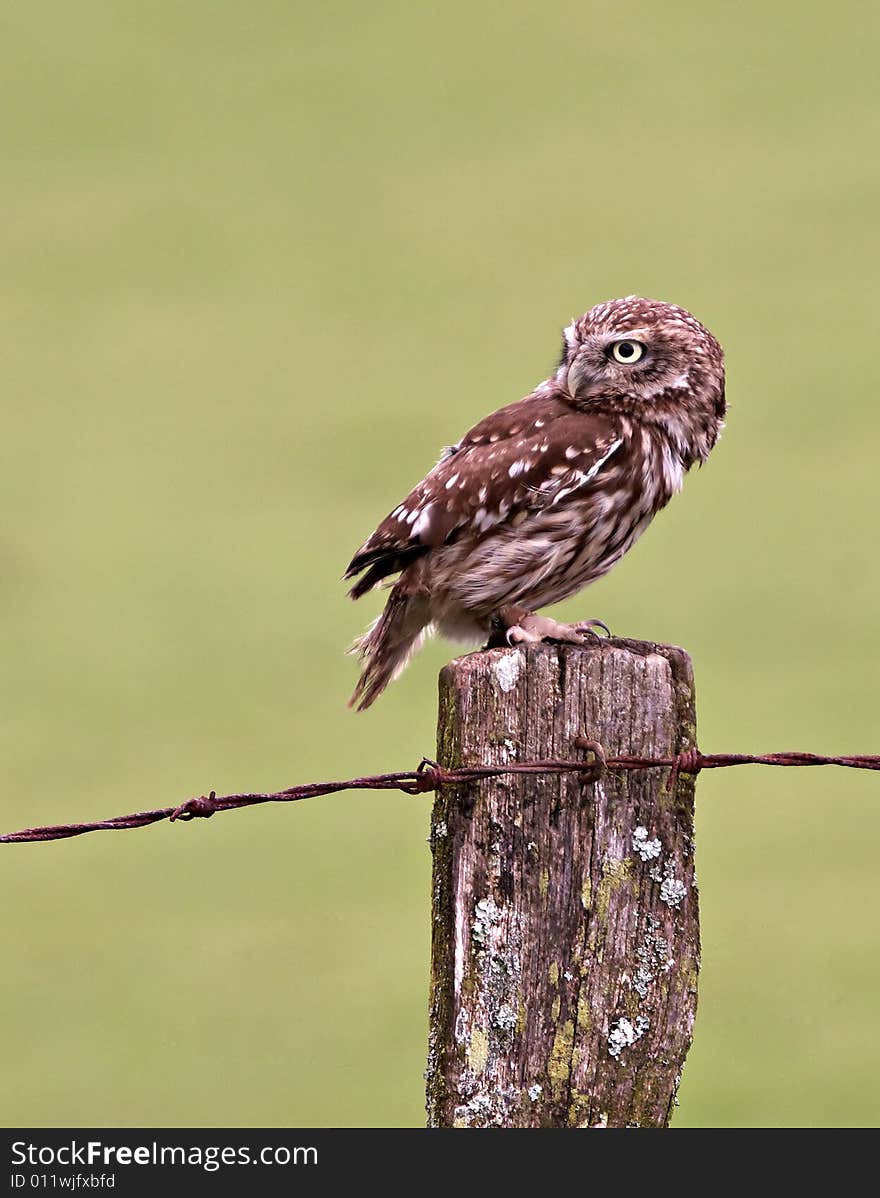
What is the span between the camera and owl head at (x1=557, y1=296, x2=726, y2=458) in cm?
448

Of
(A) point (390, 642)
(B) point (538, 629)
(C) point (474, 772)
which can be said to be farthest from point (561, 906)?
(A) point (390, 642)

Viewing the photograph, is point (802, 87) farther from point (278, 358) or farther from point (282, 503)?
point (282, 503)

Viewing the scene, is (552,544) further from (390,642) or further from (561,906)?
(561,906)

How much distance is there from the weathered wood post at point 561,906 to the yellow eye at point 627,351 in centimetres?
137

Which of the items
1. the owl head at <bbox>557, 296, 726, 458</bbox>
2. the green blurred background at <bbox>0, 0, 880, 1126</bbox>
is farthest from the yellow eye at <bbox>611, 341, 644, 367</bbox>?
the green blurred background at <bbox>0, 0, 880, 1126</bbox>

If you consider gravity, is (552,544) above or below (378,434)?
below

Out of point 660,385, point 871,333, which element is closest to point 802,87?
point 871,333

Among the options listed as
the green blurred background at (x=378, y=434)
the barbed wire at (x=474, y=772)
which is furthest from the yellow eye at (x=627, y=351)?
the green blurred background at (x=378, y=434)

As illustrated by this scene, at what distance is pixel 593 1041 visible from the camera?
3.15 m

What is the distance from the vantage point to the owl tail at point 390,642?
455 centimetres

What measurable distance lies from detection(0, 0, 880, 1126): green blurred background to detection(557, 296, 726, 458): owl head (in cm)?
446

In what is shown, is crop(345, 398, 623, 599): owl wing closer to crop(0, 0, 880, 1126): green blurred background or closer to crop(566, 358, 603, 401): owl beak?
crop(566, 358, 603, 401): owl beak

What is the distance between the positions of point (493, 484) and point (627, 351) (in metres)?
0.43

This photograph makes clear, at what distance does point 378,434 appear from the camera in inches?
582
